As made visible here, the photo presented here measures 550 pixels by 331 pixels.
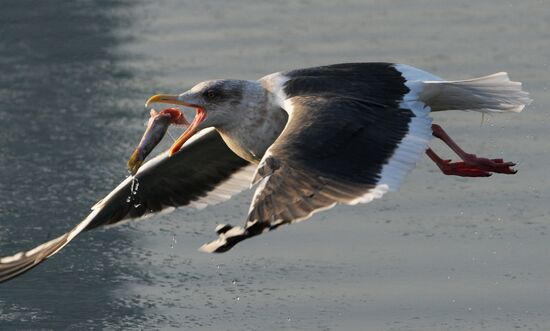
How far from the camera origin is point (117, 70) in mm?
10578

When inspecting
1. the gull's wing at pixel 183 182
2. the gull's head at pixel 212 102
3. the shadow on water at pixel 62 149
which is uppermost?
the gull's head at pixel 212 102

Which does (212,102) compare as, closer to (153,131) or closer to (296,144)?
(153,131)

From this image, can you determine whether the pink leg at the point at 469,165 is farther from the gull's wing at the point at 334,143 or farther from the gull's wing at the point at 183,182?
the gull's wing at the point at 183,182

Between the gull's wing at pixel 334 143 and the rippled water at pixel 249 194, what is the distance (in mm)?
882

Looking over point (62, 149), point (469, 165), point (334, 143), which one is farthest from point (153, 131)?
point (62, 149)

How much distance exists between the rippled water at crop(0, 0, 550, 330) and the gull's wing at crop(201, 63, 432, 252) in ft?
2.89

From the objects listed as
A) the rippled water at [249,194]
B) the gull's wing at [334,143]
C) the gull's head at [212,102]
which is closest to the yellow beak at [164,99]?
the gull's head at [212,102]

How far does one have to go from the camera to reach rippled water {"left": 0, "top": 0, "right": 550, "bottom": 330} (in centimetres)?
703

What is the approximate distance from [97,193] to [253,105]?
6.36 ft

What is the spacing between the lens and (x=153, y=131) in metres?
7.08

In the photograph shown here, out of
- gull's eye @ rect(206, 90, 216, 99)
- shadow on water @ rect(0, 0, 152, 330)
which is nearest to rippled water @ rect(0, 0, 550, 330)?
shadow on water @ rect(0, 0, 152, 330)

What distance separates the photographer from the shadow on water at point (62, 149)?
Answer: 730cm

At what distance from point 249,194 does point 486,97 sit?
177 centimetres

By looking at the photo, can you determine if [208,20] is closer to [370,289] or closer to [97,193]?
[97,193]
